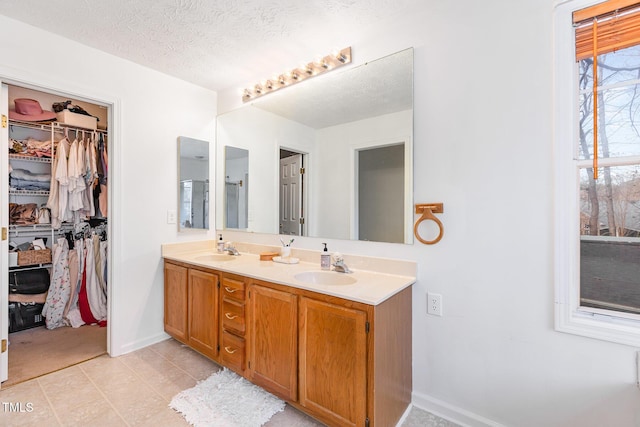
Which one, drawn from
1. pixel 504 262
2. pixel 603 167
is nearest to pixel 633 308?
pixel 504 262

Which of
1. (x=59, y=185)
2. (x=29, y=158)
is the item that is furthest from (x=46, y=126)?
(x=59, y=185)

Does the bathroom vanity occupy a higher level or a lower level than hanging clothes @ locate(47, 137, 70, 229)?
lower

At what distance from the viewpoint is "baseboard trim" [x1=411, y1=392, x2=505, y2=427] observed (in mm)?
1592

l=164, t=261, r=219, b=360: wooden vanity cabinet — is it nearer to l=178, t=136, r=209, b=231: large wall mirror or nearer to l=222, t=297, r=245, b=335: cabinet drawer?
l=222, t=297, r=245, b=335: cabinet drawer

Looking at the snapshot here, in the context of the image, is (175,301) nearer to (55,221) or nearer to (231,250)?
(231,250)

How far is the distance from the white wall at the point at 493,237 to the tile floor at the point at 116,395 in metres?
0.40

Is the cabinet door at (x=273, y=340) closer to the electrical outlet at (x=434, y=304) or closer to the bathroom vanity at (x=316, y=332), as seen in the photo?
the bathroom vanity at (x=316, y=332)

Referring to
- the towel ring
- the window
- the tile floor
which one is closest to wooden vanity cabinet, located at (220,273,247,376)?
the tile floor

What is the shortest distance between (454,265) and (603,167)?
812 mm

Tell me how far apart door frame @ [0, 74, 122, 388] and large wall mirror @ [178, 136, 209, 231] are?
0.52m

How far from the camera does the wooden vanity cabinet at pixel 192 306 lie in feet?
7.14

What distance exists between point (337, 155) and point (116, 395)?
2.17m

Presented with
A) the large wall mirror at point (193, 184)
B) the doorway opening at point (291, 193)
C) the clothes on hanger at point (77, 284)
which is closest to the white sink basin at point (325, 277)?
the doorway opening at point (291, 193)

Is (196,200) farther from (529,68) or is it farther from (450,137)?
(529,68)
